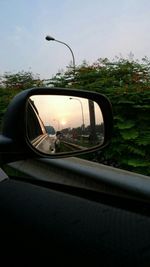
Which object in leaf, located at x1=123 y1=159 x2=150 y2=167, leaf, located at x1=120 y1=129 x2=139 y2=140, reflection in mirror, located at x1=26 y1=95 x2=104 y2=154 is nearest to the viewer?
reflection in mirror, located at x1=26 y1=95 x2=104 y2=154

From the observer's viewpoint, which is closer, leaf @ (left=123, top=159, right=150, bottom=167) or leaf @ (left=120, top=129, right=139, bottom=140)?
leaf @ (left=123, top=159, right=150, bottom=167)

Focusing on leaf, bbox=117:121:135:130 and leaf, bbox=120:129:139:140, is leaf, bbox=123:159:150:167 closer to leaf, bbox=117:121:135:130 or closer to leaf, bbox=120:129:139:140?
leaf, bbox=120:129:139:140

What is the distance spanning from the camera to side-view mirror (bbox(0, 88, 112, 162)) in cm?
134

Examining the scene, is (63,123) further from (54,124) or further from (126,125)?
(126,125)

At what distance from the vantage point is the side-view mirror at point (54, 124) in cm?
134

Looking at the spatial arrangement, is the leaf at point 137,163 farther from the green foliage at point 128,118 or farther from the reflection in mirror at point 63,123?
the reflection in mirror at point 63,123

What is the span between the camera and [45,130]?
5.57ft

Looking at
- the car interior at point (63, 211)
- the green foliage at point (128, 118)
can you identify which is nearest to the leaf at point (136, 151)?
the green foliage at point (128, 118)

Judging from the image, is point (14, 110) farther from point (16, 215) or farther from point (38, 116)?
point (16, 215)

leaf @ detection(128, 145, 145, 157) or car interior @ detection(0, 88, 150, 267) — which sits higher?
car interior @ detection(0, 88, 150, 267)

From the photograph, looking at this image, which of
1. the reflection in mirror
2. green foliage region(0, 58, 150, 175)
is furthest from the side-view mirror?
green foliage region(0, 58, 150, 175)

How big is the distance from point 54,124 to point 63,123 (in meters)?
0.06

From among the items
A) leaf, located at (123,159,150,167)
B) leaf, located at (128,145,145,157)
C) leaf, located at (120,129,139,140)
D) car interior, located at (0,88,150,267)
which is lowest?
leaf, located at (123,159,150,167)

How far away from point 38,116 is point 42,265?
47 centimetres
